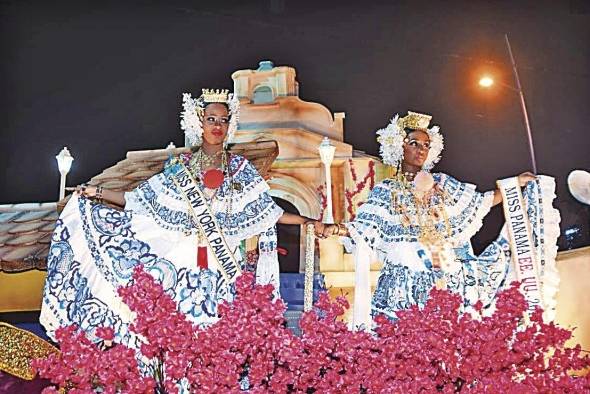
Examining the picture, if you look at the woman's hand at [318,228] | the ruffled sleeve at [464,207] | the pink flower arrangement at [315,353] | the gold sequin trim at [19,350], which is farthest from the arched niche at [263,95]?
the pink flower arrangement at [315,353]

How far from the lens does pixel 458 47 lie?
5.86 meters

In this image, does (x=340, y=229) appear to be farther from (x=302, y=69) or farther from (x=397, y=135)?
(x=302, y=69)

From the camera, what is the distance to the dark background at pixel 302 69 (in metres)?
5.53

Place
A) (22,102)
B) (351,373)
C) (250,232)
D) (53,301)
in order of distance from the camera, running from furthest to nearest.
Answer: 1. (22,102)
2. (250,232)
3. (53,301)
4. (351,373)

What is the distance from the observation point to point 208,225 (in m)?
4.00

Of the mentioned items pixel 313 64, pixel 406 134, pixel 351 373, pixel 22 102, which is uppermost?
pixel 313 64

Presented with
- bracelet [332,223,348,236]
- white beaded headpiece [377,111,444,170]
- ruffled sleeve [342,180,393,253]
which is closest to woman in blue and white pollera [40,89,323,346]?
bracelet [332,223,348,236]

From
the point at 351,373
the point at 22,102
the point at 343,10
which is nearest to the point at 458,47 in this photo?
the point at 343,10

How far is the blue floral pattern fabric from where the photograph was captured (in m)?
3.82

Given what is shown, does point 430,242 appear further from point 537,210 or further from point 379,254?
point 537,210

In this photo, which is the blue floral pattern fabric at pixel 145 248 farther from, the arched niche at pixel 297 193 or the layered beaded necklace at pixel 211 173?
the arched niche at pixel 297 193

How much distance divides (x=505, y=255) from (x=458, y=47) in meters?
2.22

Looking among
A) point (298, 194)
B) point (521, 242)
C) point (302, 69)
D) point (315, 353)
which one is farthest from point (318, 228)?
point (298, 194)

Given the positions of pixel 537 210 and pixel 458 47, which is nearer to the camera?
pixel 537 210
